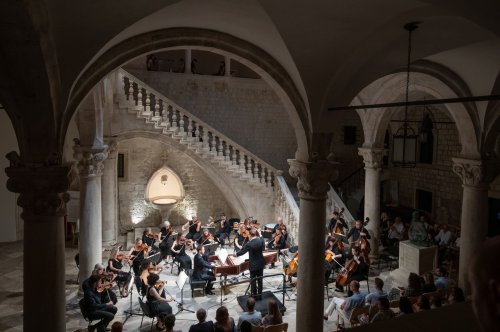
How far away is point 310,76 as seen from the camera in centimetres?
617

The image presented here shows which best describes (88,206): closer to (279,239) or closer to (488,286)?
(279,239)

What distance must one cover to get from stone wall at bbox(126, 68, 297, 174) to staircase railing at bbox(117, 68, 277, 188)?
1610 millimetres

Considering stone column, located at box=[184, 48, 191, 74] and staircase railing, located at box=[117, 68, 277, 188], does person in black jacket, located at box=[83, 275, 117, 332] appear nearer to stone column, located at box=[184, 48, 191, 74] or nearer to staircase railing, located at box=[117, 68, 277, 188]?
staircase railing, located at box=[117, 68, 277, 188]

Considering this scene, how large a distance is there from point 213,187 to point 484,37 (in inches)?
471

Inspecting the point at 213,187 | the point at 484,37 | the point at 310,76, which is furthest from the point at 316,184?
the point at 213,187

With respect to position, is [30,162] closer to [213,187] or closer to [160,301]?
[160,301]

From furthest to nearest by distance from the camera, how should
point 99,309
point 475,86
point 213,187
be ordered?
point 213,187, point 475,86, point 99,309

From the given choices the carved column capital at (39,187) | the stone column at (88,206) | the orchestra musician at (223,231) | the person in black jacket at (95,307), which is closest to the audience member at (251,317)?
the person in black jacket at (95,307)

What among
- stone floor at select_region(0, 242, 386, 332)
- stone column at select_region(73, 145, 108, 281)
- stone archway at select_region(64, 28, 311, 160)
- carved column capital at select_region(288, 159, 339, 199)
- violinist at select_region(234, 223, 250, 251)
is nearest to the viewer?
stone archway at select_region(64, 28, 311, 160)

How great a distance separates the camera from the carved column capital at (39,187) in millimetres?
4945

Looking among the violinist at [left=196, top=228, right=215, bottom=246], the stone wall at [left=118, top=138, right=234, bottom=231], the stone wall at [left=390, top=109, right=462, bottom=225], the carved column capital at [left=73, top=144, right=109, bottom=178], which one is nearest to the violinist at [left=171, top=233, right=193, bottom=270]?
the violinist at [left=196, top=228, right=215, bottom=246]

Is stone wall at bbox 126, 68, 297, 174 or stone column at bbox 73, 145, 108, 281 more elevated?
stone wall at bbox 126, 68, 297, 174

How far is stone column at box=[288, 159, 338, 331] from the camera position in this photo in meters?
6.59

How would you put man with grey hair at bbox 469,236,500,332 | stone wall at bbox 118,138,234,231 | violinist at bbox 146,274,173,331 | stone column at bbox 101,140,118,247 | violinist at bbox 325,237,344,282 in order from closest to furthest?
1. man with grey hair at bbox 469,236,500,332
2. violinist at bbox 146,274,173,331
3. violinist at bbox 325,237,344,282
4. stone column at bbox 101,140,118,247
5. stone wall at bbox 118,138,234,231
